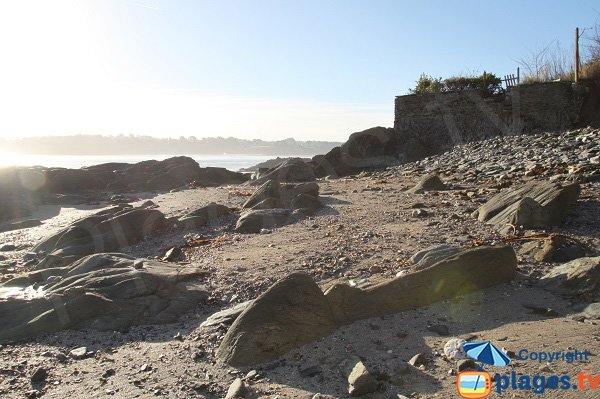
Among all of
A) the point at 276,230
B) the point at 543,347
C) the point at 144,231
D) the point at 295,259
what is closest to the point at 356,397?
the point at 543,347

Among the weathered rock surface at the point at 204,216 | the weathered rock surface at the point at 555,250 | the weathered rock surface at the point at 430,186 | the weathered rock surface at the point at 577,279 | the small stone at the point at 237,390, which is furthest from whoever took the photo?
the weathered rock surface at the point at 430,186

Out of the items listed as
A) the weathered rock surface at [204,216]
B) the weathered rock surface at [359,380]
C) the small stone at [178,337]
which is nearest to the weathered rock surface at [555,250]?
the weathered rock surface at [359,380]

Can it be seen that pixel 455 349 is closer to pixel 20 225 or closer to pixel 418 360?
pixel 418 360

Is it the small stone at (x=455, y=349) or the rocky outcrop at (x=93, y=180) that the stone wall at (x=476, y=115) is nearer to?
the rocky outcrop at (x=93, y=180)

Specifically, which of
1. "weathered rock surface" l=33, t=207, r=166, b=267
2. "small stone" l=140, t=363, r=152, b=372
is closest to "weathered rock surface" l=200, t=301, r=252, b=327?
"small stone" l=140, t=363, r=152, b=372

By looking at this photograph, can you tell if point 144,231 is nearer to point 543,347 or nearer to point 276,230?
point 276,230

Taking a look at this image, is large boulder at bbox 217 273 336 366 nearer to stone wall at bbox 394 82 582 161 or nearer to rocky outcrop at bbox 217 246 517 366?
rocky outcrop at bbox 217 246 517 366

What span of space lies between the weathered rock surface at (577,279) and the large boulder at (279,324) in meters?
2.13

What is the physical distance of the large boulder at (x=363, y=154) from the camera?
65.5 ft

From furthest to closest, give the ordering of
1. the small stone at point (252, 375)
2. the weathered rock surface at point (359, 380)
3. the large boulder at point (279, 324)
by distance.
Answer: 1. the large boulder at point (279, 324)
2. the small stone at point (252, 375)
3. the weathered rock surface at point (359, 380)

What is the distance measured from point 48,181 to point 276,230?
15.7 meters

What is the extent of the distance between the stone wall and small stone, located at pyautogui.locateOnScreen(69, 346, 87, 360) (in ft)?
50.7

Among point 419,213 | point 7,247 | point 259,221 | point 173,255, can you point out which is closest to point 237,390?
point 173,255

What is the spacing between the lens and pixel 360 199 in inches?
425
